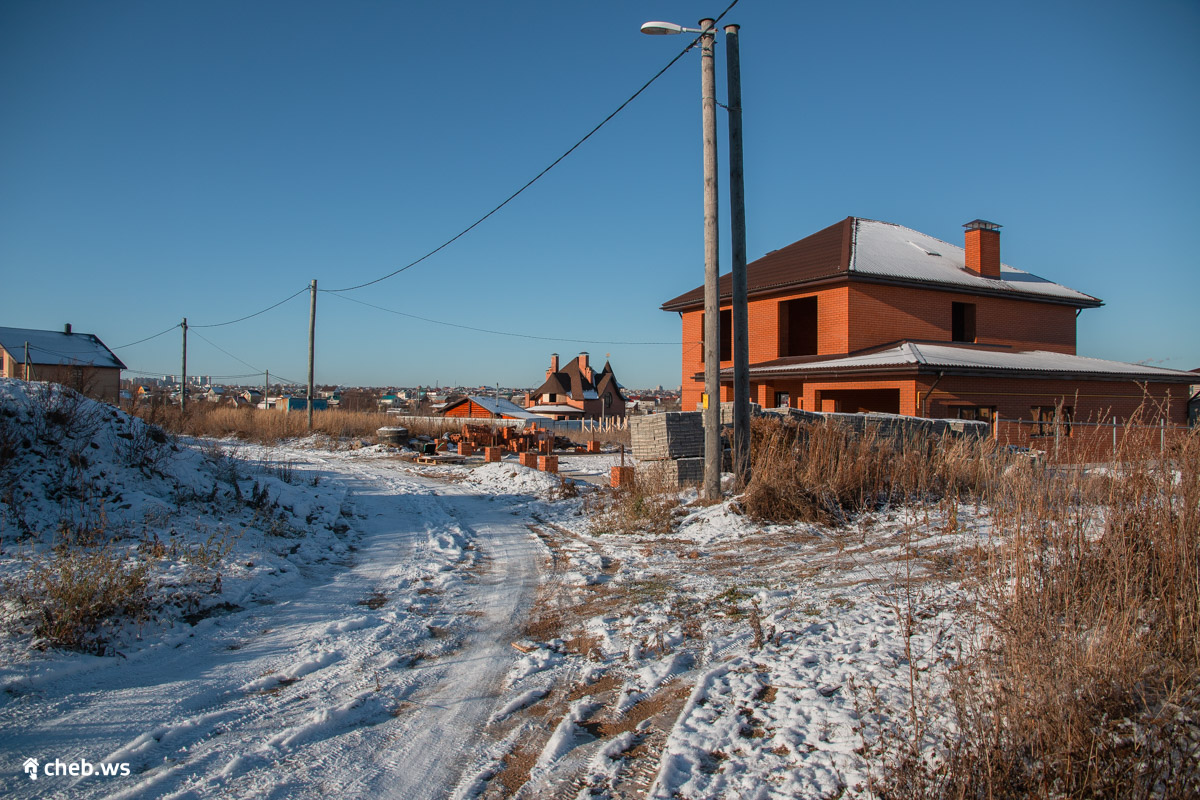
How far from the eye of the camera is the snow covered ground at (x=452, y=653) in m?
3.10

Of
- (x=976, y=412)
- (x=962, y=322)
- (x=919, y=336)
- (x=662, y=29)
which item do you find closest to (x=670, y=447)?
(x=662, y=29)

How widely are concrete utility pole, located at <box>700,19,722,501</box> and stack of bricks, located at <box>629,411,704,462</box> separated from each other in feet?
6.01

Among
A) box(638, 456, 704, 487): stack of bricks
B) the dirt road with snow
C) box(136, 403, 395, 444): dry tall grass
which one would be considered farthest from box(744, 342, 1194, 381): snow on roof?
box(136, 403, 395, 444): dry tall grass

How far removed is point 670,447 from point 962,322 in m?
17.4

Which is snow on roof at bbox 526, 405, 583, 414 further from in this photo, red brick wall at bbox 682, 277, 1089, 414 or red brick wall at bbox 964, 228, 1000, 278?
red brick wall at bbox 964, 228, 1000, 278

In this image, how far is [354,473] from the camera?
16.9 meters

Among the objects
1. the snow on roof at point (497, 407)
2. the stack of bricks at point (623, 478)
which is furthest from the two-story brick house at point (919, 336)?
the snow on roof at point (497, 407)

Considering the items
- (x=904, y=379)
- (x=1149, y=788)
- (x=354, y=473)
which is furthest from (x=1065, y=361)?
(x=1149, y=788)

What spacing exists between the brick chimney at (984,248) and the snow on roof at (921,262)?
39 centimetres

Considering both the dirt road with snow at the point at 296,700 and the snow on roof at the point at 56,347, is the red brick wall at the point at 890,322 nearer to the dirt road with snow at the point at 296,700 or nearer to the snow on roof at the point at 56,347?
the dirt road with snow at the point at 296,700

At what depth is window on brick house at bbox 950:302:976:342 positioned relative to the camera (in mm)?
23266

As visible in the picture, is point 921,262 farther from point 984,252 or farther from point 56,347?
point 56,347

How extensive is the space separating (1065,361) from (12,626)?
2697 cm

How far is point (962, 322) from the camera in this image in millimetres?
23984
